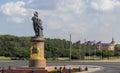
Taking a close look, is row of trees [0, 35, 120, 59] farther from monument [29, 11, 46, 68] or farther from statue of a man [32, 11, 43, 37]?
monument [29, 11, 46, 68]

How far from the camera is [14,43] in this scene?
133750 mm

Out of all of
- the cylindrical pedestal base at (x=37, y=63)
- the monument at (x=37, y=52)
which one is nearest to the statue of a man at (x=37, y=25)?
the monument at (x=37, y=52)

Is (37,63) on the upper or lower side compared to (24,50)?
lower

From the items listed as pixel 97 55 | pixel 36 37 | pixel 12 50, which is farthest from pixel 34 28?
pixel 97 55

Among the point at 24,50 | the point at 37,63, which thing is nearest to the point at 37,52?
the point at 37,63

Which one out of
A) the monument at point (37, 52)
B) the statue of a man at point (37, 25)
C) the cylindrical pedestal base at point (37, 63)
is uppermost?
the statue of a man at point (37, 25)

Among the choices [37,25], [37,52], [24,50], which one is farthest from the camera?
[24,50]

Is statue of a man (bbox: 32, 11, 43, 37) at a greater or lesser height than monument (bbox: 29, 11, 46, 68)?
greater

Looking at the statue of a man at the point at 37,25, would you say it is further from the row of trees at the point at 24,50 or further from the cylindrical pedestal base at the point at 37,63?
the row of trees at the point at 24,50

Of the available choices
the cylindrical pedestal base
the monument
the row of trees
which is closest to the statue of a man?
the monument

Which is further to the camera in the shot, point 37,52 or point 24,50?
point 24,50

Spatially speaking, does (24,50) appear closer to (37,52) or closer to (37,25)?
(37,25)

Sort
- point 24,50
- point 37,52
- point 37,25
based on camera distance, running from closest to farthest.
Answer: point 37,52, point 37,25, point 24,50

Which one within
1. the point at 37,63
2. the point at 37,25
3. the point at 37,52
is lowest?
the point at 37,63
